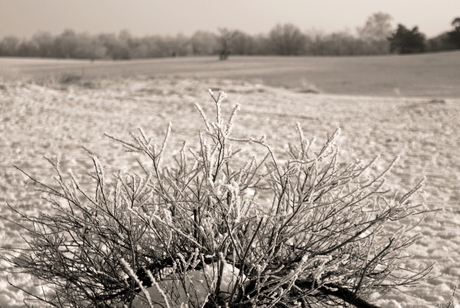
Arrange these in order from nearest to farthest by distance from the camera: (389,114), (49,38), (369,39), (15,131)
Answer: (15,131) → (389,114) → (369,39) → (49,38)

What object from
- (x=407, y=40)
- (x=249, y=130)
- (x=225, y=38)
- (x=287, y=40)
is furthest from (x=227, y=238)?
(x=287, y=40)

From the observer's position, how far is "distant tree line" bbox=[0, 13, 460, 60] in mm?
43875

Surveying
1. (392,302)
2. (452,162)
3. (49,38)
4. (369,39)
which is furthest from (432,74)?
(49,38)

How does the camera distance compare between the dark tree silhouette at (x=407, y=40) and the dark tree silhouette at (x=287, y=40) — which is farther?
the dark tree silhouette at (x=287, y=40)

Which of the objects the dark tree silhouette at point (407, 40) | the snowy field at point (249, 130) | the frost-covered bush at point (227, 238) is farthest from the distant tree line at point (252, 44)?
the frost-covered bush at point (227, 238)

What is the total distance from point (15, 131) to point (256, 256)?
836cm

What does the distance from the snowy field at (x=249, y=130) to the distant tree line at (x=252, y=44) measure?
23836mm

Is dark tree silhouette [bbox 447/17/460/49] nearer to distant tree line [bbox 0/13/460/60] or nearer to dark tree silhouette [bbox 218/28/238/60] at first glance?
distant tree line [bbox 0/13/460/60]

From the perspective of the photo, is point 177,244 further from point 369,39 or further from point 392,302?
point 369,39

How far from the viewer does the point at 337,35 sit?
54.0 meters

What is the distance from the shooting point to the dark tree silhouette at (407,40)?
135 feet

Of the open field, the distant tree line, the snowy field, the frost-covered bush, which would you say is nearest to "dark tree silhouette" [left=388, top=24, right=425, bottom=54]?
the distant tree line

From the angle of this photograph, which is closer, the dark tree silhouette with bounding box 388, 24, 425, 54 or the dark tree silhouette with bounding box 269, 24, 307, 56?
the dark tree silhouette with bounding box 388, 24, 425, 54

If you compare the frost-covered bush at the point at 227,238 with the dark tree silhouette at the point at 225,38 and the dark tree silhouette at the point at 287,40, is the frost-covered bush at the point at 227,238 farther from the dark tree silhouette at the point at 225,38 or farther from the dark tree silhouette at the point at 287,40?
the dark tree silhouette at the point at 287,40
